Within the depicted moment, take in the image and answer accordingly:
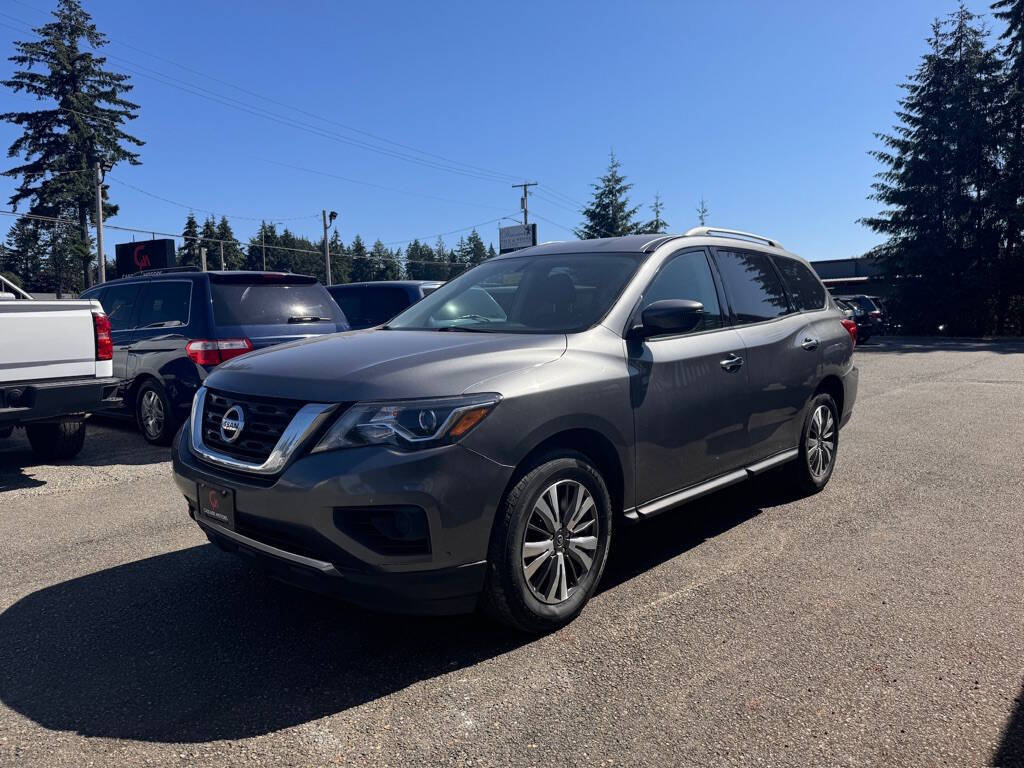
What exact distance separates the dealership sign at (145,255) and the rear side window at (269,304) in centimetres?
3526

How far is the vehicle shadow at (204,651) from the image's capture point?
2.77m

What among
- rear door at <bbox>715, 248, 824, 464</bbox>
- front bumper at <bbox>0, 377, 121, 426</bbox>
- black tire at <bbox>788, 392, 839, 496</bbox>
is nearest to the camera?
rear door at <bbox>715, 248, 824, 464</bbox>

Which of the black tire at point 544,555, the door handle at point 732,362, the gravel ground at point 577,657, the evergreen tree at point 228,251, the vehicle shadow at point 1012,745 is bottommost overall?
the vehicle shadow at point 1012,745

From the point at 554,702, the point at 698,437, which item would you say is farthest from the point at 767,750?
the point at 698,437

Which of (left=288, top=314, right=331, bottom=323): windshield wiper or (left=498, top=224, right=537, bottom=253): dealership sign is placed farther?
(left=498, top=224, right=537, bottom=253): dealership sign

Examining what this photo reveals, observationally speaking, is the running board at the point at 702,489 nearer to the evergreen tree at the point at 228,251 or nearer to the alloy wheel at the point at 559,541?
the alloy wheel at the point at 559,541

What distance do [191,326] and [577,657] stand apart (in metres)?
5.76

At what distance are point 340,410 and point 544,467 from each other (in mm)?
874

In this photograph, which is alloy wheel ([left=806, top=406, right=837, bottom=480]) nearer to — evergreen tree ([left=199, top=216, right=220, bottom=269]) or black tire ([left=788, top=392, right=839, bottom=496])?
black tire ([left=788, top=392, right=839, bottom=496])

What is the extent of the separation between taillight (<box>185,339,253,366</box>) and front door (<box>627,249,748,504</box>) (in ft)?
15.1

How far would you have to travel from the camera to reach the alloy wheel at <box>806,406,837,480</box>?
5.53 m

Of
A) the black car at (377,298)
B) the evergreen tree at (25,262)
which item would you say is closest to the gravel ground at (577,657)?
the black car at (377,298)

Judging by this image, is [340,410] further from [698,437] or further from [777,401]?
[777,401]

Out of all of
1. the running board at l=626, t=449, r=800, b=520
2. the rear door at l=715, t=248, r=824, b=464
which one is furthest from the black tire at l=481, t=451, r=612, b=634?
Result: the rear door at l=715, t=248, r=824, b=464
